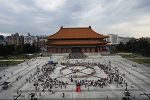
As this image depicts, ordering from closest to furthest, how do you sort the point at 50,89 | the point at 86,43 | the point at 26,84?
the point at 50,89, the point at 26,84, the point at 86,43

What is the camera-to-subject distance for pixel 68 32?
74.8 meters

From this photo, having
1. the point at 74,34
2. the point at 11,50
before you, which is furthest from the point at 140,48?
the point at 11,50

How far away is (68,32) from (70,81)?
48.8m

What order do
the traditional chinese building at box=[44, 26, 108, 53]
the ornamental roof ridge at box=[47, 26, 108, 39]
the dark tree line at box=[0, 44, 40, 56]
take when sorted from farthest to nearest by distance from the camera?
1. the ornamental roof ridge at box=[47, 26, 108, 39]
2. the traditional chinese building at box=[44, 26, 108, 53]
3. the dark tree line at box=[0, 44, 40, 56]

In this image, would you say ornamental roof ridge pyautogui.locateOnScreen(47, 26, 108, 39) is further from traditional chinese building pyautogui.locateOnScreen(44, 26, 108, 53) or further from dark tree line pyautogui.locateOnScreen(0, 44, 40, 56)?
dark tree line pyautogui.locateOnScreen(0, 44, 40, 56)

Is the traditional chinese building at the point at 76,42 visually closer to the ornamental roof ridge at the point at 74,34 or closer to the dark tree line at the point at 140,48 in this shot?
the ornamental roof ridge at the point at 74,34

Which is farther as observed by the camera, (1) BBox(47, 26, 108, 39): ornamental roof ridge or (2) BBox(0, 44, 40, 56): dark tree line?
(1) BBox(47, 26, 108, 39): ornamental roof ridge

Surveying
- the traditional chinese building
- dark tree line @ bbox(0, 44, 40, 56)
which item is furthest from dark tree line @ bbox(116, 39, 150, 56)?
dark tree line @ bbox(0, 44, 40, 56)

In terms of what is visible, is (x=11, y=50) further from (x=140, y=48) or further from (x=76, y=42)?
(x=140, y=48)

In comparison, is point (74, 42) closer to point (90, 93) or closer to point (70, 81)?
point (70, 81)

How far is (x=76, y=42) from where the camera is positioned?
2598 inches

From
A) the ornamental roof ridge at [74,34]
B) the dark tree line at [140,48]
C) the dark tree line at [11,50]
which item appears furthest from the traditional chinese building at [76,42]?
the dark tree line at [140,48]

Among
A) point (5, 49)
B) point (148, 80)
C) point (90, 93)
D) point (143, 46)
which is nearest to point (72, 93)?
point (90, 93)

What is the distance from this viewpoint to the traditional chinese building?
65.4m
